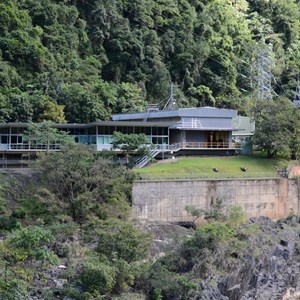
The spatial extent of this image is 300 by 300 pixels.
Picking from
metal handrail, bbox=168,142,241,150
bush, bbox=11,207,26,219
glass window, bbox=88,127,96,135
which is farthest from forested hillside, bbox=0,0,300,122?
bush, bbox=11,207,26,219

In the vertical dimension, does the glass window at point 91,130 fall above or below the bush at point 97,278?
above

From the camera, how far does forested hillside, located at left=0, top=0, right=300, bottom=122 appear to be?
6256 centimetres

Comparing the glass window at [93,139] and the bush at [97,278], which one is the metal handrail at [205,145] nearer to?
the glass window at [93,139]

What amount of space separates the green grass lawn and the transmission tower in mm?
26790

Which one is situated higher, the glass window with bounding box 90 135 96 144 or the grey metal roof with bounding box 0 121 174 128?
the grey metal roof with bounding box 0 121 174 128

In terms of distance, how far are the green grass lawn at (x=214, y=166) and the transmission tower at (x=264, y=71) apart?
26790 millimetres

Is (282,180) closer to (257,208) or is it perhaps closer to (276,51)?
(257,208)

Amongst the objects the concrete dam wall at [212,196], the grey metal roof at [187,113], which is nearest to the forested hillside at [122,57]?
the grey metal roof at [187,113]

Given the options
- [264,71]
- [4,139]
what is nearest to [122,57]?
[264,71]

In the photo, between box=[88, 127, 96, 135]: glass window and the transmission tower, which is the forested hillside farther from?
box=[88, 127, 96, 135]: glass window

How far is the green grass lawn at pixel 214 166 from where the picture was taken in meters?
48.2

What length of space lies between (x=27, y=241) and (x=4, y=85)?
31.5m

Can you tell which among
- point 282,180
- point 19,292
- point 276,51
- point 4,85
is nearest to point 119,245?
point 19,292

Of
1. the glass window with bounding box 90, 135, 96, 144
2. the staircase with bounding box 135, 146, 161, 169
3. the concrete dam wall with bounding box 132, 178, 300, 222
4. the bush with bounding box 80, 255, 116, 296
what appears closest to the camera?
the bush with bounding box 80, 255, 116, 296
